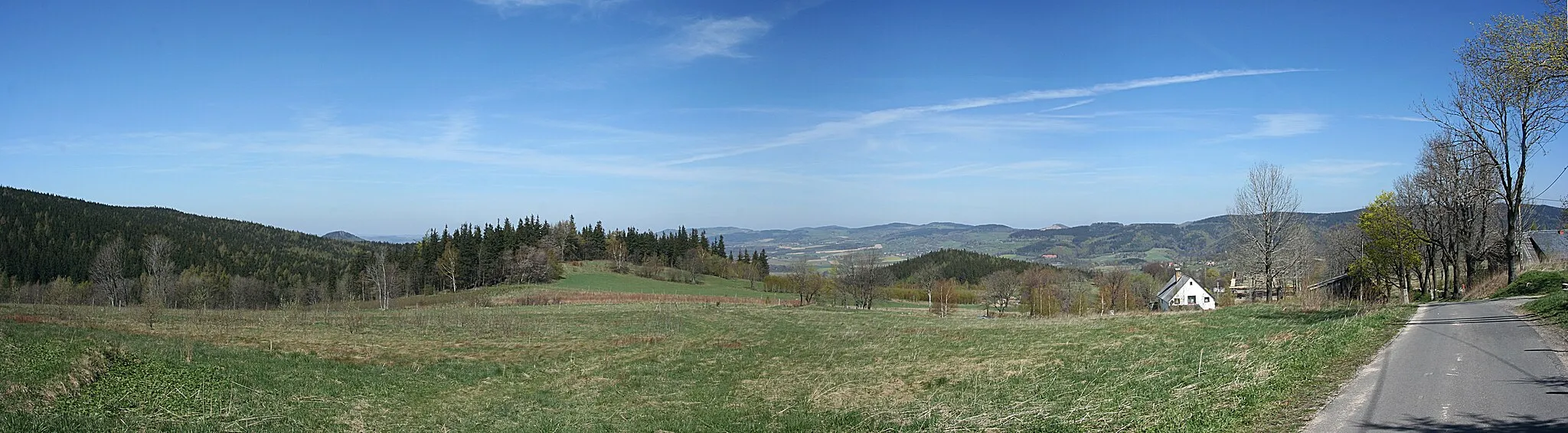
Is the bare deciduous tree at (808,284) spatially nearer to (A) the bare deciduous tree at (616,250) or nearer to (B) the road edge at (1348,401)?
(A) the bare deciduous tree at (616,250)

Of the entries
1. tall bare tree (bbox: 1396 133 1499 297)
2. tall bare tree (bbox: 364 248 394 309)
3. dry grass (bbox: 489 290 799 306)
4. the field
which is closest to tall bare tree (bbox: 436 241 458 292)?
tall bare tree (bbox: 364 248 394 309)

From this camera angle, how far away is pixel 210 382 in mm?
15656

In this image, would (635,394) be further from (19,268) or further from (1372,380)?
(19,268)

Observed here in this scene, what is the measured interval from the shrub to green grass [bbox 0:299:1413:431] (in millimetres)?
7351

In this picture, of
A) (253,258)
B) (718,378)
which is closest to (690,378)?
(718,378)

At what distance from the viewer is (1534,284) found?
26562 mm

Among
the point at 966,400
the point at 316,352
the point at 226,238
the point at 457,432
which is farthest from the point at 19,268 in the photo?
the point at 966,400

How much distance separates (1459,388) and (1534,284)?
2543 centimetres

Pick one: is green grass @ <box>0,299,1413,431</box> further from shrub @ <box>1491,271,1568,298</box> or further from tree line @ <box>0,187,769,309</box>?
tree line @ <box>0,187,769,309</box>

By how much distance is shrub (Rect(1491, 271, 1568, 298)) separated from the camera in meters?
25.6

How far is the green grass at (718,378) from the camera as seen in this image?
1095 cm

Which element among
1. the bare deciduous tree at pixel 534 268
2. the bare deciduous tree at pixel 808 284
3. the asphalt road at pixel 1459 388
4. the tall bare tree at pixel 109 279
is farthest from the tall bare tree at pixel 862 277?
the tall bare tree at pixel 109 279

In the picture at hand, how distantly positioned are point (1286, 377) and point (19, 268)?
440ft

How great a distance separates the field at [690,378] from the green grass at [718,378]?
0.07 m
